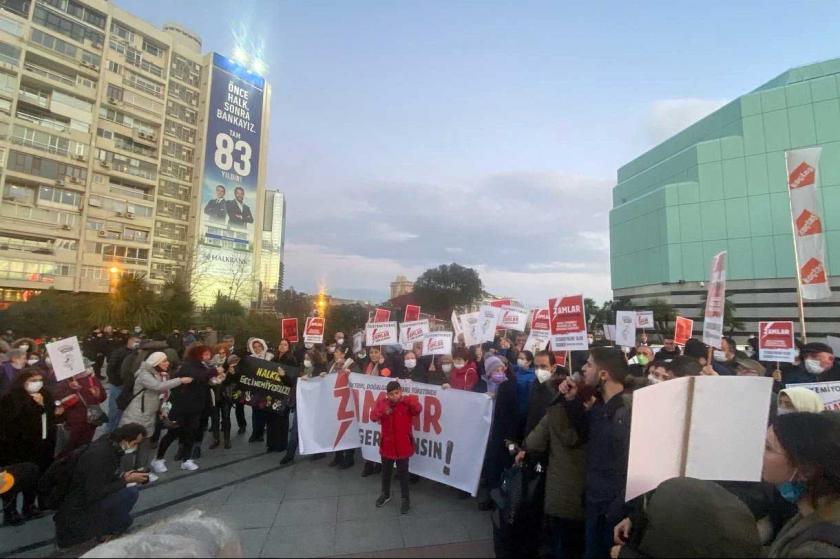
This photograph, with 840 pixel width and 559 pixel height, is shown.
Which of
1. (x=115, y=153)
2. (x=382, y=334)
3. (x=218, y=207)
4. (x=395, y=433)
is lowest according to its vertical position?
(x=395, y=433)

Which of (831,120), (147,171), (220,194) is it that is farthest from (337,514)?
(831,120)

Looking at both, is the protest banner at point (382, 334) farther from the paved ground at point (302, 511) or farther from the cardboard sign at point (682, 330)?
the cardboard sign at point (682, 330)

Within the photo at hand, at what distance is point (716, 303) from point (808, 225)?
3.77 m

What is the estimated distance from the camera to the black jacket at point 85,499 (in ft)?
12.7

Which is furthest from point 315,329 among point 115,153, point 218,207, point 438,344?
point 218,207

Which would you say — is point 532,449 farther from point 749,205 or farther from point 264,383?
point 749,205

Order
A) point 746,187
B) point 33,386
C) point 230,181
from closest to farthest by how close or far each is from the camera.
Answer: point 33,386, point 746,187, point 230,181

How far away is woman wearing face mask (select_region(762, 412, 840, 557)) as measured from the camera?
1.75 metres

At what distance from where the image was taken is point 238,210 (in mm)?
59781

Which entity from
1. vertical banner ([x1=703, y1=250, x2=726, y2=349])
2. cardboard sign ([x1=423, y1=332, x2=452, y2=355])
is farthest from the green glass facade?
cardboard sign ([x1=423, y1=332, x2=452, y2=355])

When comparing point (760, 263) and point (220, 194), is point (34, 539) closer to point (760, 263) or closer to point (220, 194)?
point (220, 194)

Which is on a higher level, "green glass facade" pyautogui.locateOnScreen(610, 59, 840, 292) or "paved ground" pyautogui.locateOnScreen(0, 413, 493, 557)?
"green glass facade" pyautogui.locateOnScreen(610, 59, 840, 292)

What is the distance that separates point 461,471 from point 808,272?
23.3 ft

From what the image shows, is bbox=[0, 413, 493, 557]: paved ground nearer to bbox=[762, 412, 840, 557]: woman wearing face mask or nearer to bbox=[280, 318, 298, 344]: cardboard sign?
bbox=[762, 412, 840, 557]: woman wearing face mask
